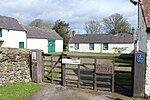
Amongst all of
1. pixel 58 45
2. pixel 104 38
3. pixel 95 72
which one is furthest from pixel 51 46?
pixel 95 72

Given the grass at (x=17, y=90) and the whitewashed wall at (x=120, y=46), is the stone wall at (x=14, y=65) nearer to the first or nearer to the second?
the grass at (x=17, y=90)

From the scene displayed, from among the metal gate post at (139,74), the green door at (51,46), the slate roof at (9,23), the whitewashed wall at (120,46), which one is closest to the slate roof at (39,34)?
the green door at (51,46)

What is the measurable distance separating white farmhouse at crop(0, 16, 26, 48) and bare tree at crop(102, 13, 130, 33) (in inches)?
1232

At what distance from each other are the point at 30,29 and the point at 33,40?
4.17 m

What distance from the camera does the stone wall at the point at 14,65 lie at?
928 centimetres

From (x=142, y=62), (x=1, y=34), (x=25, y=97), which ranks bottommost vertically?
(x=25, y=97)

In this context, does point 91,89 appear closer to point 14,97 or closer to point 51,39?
point 14,97

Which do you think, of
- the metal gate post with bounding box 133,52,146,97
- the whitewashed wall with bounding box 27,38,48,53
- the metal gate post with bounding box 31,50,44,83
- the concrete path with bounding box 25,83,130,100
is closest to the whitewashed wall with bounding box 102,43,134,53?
the whitewashed wall with bounding box 27,38,48,53

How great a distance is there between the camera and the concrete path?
25.0ft

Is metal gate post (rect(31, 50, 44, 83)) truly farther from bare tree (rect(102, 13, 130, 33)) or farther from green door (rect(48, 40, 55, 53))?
bare tree (rect(102, 13, 130, 33))

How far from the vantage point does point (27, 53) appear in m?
10.6

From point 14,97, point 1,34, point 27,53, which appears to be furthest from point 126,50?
point 14,97

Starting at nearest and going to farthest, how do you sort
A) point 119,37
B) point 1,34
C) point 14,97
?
point 14,97 < point 1,34 < point 119,37

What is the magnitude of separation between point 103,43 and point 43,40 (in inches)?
581
